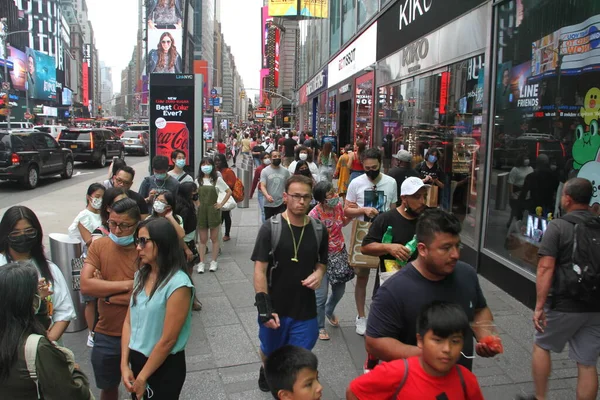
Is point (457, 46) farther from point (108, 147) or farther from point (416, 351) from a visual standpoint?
point (108, 147)

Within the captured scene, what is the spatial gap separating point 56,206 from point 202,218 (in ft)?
26.5

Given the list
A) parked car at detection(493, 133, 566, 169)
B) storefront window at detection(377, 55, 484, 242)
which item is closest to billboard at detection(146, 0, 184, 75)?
storefront window at detection(377, 55, 484, 242)

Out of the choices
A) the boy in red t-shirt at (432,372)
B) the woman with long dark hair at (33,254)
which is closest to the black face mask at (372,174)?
the woman with long dark hair at (33,254)

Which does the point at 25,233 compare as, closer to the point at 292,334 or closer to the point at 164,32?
the point at 292,334

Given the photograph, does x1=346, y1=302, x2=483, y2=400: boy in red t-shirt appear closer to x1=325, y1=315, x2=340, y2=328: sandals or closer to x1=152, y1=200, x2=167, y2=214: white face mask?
x1=152, y1=200, x2=167, y2=214: white face mask

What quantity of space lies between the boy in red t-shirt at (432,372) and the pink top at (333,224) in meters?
3.17

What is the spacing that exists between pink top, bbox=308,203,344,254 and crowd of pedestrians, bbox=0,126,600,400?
0.02m

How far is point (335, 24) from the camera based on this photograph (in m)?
24.9

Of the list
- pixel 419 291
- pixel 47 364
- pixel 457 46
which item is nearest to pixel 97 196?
pixel 47 364

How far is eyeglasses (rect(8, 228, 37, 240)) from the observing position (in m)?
3.38

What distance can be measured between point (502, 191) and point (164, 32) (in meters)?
77.6

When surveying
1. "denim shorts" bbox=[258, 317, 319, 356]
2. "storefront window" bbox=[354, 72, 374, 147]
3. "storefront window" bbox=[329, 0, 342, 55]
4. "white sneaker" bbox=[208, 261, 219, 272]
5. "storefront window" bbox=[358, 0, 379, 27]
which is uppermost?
"storefront window" bbox=[329, 0, 342, 55]

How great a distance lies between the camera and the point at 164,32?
77.9 m

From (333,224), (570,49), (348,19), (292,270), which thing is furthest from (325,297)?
(348,19)
